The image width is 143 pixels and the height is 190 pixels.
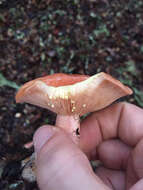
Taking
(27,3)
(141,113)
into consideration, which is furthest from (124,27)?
(141,113)

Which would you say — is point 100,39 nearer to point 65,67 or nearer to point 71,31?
point 71,31

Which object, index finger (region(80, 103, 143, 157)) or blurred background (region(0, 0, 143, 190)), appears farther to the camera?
blurred background (region(0, 0, 143, 190))

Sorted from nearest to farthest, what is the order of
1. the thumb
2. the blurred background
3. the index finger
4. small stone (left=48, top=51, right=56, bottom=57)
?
1. the thumb
2. the index finger
3. the blurred background
4. small stone (left=48, top=51, right=56, bottom=57)

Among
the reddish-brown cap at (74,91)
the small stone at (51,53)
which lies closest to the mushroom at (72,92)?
the reddish-brown cap at (74,91)

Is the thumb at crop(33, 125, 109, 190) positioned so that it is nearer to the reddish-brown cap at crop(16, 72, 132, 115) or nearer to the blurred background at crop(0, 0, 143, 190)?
the reddish-brown cap at crop(16, 72, 132, 115)

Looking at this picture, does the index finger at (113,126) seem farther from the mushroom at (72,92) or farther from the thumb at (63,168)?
the thumb at (63,168)

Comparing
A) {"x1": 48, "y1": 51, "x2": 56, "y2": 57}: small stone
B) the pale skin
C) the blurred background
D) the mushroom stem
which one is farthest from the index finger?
{"x1": 48, "y1": 51, "x2": 56, "y2": 57}: small stone

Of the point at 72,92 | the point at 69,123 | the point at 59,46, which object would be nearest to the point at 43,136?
the point at 69,123
